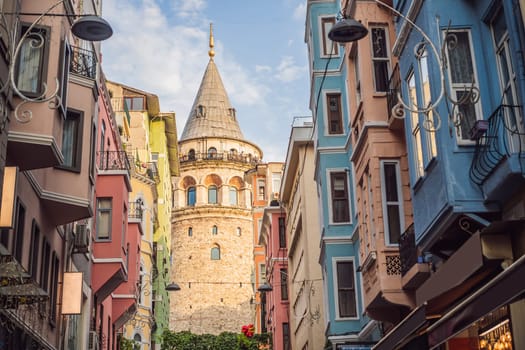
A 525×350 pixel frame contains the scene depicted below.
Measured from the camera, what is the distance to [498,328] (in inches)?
534

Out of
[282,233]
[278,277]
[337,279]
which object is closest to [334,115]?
[337,279]

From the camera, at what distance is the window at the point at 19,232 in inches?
705

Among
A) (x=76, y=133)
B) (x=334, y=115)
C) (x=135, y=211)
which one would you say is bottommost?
(x=76, y=133)

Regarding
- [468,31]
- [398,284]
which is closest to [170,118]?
[398,284]

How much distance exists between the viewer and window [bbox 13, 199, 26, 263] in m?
17.9

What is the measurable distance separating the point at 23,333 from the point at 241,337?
43623 mm

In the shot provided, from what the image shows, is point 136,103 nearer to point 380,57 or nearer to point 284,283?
point 284,283

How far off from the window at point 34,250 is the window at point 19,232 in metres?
0.88

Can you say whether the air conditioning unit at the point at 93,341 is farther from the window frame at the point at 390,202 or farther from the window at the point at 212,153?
the window at the point at 212,153

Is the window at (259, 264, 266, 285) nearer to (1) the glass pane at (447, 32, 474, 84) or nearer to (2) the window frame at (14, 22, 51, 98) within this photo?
(2) the window frame at (14, 22, 51, 98)

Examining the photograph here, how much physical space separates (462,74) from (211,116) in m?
76.7

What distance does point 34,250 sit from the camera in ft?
65.0

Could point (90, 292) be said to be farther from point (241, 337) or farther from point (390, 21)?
point (241, 337)

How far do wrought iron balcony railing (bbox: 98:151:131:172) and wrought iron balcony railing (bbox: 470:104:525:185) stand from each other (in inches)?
727
